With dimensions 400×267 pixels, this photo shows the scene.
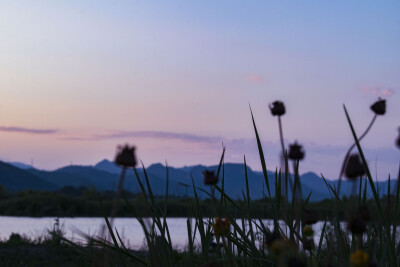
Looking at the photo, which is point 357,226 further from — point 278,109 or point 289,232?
point 289,232

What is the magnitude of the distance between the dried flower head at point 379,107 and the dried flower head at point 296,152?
0.21 m

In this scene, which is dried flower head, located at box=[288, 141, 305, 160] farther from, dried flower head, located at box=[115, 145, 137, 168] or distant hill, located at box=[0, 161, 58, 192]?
distant hill, located at box=[0, 161, 58, 192]

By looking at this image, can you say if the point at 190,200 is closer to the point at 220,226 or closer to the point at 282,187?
the point at 282,187

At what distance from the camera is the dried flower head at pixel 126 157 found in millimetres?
831

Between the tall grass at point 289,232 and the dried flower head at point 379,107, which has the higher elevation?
the dried flower head at point 379,107

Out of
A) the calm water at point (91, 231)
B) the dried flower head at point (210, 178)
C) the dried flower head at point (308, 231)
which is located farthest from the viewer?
the calm water at point (91, 231)

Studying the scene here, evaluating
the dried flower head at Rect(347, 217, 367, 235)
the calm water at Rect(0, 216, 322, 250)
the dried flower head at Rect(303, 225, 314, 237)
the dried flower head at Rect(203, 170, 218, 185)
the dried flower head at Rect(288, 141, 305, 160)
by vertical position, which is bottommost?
the calm water at Rect(0, 216, 322, 250)

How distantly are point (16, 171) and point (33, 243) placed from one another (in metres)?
85.7

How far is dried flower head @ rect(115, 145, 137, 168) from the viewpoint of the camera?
2.73 ft

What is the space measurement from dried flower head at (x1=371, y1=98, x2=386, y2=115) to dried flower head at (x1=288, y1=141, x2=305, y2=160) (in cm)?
21

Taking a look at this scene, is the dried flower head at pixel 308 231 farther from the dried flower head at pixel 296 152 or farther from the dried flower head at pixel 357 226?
the dried flower head at pixel 357 226

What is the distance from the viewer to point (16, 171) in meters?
89.2

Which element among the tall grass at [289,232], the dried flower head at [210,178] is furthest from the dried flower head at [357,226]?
the dried flower head at [210,178]

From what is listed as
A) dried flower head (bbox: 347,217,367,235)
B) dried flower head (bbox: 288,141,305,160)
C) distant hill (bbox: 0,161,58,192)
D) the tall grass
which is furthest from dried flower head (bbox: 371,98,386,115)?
distant hill (bbox: 0,161,58,192)
